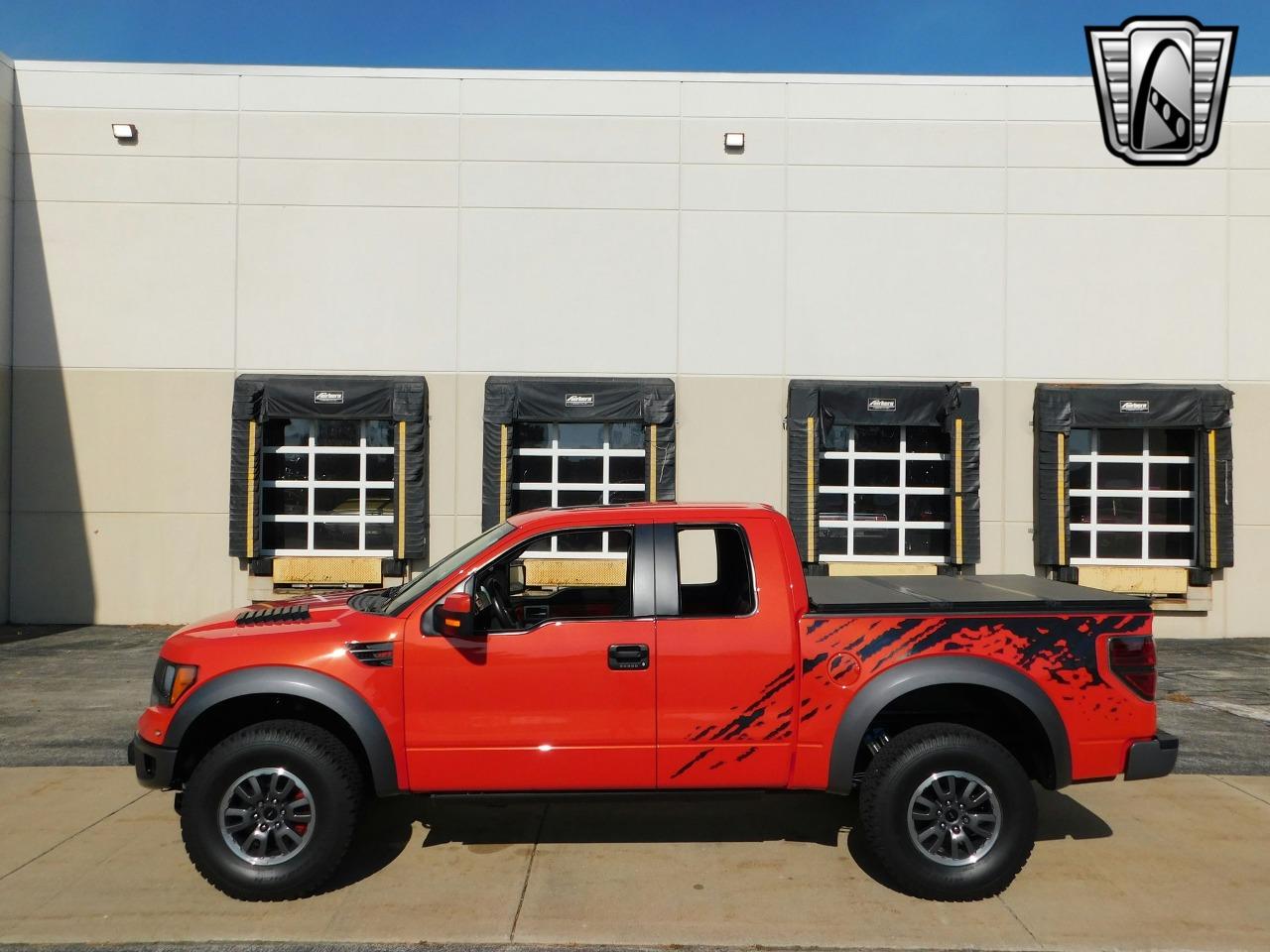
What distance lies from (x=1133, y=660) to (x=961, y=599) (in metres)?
0.83

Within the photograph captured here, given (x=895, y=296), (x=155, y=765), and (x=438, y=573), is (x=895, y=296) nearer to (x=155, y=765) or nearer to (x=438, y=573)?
(x=438, y=573)

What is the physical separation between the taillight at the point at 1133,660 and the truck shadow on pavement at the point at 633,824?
1.22 meters

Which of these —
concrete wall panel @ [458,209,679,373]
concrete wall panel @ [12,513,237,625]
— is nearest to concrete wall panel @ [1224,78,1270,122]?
concrete wall panel @ [458,209,679,373]

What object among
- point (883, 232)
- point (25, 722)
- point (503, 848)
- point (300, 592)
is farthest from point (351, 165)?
point (503, 848)

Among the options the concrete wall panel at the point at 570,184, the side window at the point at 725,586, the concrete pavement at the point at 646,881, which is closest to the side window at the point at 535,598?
the side window at the point at 725,586

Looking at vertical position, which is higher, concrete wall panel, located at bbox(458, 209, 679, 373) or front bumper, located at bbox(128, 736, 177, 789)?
Answer: concrete wall panel, located at bbox(458, 209, 679, 373)

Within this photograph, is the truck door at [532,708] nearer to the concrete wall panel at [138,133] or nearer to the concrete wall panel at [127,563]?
the concrete wall panel at [127,563]

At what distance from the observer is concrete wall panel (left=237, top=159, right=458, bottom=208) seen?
41.4ft

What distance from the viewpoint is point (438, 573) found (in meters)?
5.04

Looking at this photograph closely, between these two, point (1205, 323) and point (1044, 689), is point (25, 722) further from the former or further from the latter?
point (1205, 323)

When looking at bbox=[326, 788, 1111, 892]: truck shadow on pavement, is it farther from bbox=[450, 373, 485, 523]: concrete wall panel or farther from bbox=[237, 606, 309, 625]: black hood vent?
bbox=[450, 373, 485, 523]: concrete wall panel

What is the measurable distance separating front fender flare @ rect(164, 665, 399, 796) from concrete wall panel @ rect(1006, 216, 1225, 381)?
10.4m

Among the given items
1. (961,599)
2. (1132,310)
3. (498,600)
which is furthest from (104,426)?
(1132,310)

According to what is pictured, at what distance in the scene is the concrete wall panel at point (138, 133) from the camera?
497 inches
